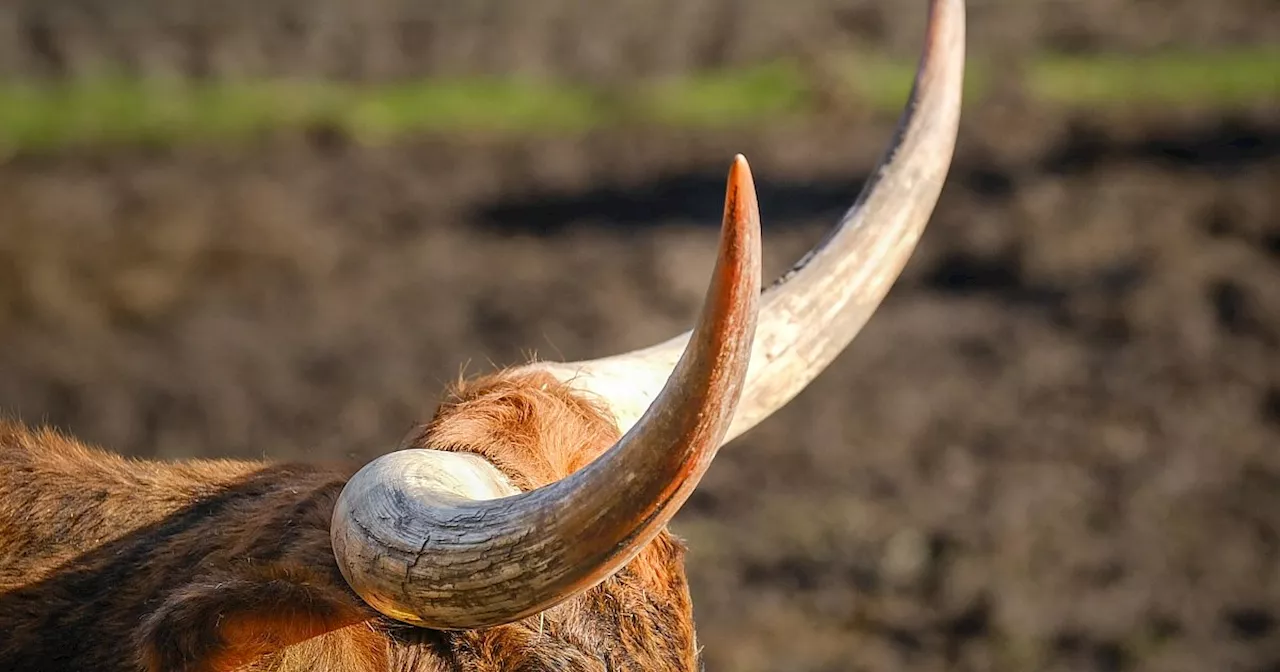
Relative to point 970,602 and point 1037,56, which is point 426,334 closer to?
point 970,602

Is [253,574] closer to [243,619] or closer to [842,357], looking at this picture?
[243,619]

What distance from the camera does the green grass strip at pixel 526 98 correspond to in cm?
1470

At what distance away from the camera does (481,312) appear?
10.3m

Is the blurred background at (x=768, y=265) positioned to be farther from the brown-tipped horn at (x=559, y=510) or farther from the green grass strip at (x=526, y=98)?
the brown-tipped horn at (x=559, y=510)

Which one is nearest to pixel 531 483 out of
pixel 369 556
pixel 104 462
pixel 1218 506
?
pixel 369 556

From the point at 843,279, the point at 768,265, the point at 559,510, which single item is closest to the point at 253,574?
the point at 559,510

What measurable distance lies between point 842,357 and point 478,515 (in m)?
7.53

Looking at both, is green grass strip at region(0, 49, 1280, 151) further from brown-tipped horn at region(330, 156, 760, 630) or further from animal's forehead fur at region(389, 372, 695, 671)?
brown-tipped horn at region(330, 156, 760, 630)

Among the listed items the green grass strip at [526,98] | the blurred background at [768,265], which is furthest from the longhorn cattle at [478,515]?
the green grass strip at [526,98]

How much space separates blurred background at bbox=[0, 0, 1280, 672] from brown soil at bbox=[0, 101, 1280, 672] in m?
0.03

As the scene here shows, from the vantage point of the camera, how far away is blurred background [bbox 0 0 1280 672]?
22.6ft

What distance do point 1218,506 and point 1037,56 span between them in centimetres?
1023

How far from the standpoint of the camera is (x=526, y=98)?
16047mm

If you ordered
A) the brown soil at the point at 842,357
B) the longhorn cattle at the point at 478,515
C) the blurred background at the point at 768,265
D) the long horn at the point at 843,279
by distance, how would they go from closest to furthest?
the longhorn cattle at the point at 478,515, the long horn at the point at 843,279, the brown soil at the point at 842,357, the blurred background at the point at 768,265
